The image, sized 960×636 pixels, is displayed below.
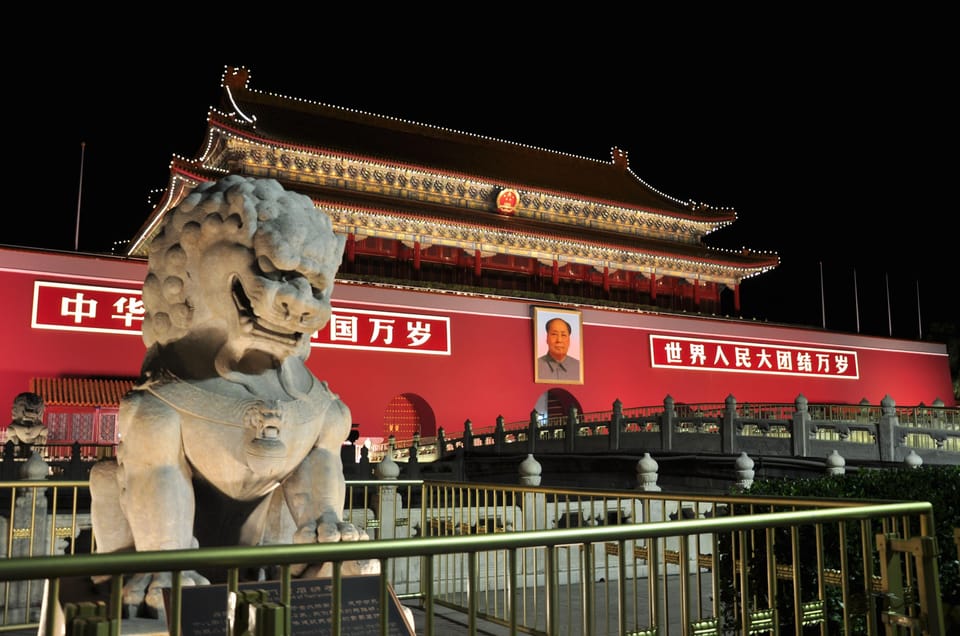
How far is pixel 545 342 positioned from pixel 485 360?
1.65 m

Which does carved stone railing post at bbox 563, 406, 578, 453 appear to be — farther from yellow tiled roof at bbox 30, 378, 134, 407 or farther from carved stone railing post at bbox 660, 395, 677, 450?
yellow tiled roof at bbox 30, 378, 134, 407

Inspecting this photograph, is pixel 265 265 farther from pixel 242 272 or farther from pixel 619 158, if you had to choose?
pixel 619 158

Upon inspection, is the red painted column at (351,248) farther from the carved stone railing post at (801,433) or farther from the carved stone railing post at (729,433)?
the carved stone railing post at (801,433)

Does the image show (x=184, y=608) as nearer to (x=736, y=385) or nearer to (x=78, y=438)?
(x=78, y=438)

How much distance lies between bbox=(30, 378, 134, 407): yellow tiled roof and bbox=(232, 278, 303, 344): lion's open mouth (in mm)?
12111

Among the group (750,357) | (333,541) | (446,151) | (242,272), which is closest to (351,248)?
(446,151)

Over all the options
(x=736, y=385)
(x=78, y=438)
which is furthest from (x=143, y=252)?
(x=736, y=385)

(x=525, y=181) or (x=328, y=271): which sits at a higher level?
(x=525, y=181)

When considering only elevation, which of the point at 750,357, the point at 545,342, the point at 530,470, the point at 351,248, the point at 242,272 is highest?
the point at 351,248

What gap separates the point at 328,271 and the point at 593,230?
65.0 ft

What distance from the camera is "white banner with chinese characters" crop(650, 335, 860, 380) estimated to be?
21578 millimetres

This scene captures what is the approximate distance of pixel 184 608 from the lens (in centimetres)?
253

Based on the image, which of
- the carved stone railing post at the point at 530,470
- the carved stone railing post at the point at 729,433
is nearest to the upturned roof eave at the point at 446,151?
the carved stone railing post at the point at 729,433

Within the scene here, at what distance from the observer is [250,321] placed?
3240 millimetres
